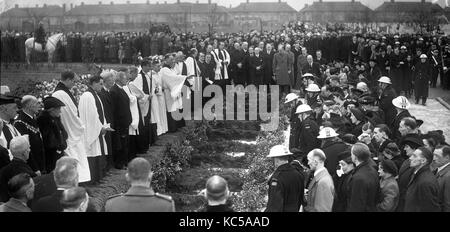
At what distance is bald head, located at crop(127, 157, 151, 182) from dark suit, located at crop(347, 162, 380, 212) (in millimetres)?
2474

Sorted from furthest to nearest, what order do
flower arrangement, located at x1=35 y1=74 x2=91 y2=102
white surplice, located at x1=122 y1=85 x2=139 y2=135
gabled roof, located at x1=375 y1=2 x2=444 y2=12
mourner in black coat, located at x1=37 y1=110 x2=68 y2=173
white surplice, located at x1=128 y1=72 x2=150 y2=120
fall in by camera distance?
gabled roof, located at x1=375 y1=2 x2=444 y2=12 → flower arrangement, located at x1=35 y1=74 x2=91 y2=102 → white surplice, located at x1=128 y1=72 x2=150 y2=120 → white surplice, located at x1=122 y1=85 x2=139 y2=135 → mourner in black coat, located at x1=37 y1=110 x2=68 y2=173

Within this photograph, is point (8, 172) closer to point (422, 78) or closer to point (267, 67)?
point (267, 67)

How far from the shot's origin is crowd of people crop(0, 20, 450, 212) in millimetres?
5684

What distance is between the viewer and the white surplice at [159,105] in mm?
12820

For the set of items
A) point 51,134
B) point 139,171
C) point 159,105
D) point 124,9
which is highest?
point 124,9

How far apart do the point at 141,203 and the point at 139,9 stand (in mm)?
84718

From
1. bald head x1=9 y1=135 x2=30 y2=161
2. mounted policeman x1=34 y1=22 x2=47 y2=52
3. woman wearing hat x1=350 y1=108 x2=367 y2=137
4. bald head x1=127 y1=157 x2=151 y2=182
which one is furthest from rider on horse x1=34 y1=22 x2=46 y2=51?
bald head x1=127 y1=157 x2=151 y2=182

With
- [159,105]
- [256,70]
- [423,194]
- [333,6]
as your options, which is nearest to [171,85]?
[159,105]

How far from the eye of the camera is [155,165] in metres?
11.3

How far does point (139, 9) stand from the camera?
87000 mm

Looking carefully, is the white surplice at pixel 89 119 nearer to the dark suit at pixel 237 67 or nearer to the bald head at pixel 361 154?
the bald head at pixel 361 154

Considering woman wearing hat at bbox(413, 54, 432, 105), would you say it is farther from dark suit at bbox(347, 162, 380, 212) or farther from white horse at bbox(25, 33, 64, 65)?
white horse at bbox(25, 33, 64, 65)

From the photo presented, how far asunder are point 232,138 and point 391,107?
458 cm
